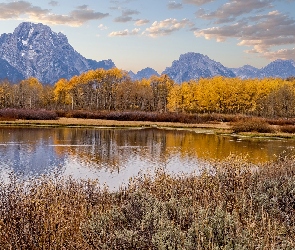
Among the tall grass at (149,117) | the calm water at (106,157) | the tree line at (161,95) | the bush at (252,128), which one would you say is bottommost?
the calm water at (106,157)

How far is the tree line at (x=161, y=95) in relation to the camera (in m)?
101

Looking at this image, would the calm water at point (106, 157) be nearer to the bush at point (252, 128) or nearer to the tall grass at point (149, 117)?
the bush at point (252, 128)

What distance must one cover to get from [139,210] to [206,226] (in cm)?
282

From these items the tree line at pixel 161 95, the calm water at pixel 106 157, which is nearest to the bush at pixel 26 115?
the calm water at pixel 106 157

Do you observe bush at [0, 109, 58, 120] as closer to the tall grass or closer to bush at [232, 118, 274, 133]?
the tall grass

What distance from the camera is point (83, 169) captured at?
953 inches

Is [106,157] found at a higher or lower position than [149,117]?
lower

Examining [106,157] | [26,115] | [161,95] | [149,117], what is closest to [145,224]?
[106,157]

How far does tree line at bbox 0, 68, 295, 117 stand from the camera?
101 m

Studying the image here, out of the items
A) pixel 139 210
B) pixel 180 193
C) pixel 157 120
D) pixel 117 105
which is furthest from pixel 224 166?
pixel 117 105

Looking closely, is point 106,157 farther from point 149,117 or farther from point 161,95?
point 161,95

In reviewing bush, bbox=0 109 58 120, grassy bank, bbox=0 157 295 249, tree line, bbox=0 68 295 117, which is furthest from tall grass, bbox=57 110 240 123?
grassy bank, bbox=0 157 295 249

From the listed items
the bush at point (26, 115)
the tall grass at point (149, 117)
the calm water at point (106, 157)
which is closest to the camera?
the calm water at point (106, 157)

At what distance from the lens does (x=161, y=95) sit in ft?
409
